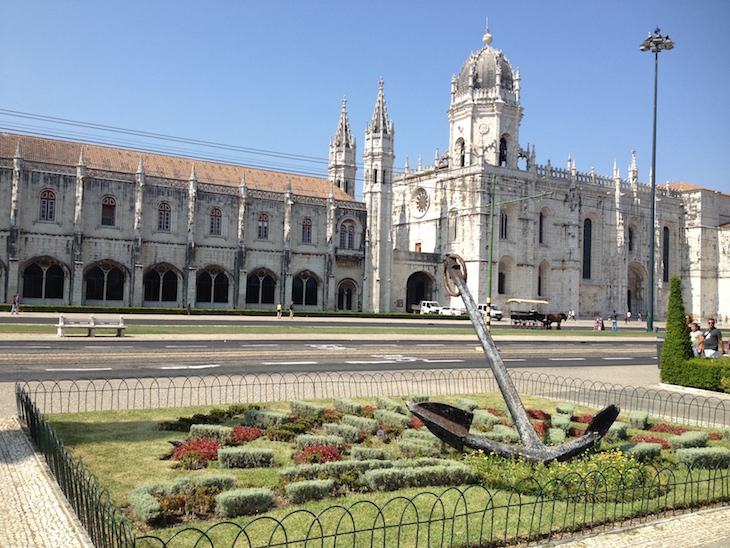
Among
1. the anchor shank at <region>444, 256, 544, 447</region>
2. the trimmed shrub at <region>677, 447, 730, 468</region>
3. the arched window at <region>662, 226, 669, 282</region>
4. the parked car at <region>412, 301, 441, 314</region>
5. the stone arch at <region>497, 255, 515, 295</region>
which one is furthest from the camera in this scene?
the arched window at <region>662, 226, 669, 282</region>

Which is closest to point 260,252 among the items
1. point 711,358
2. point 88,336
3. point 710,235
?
point 88,336

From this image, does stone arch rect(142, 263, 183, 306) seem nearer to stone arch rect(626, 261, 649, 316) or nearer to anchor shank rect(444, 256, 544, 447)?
anchor shank rect(444, 256, 544, 447)

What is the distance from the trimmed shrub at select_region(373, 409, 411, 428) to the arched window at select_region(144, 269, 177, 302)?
131 feet

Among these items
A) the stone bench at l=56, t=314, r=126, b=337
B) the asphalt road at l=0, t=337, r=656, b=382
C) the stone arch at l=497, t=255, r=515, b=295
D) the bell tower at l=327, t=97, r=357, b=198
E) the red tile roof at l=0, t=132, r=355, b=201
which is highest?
the bell tower at l=327, t=97, r=357, b=198

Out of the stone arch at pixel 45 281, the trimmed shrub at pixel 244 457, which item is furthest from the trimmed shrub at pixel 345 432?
the stone arch at pixel 45 281

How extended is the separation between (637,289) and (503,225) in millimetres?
24096

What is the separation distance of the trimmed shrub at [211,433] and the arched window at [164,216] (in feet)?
135

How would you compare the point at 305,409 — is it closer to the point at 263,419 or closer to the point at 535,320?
the point at 263,419

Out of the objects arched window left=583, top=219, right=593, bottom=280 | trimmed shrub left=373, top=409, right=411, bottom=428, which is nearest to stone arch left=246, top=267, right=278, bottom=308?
arched window left=583, top=219, right=593, bottom=280

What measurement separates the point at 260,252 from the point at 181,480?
4561 cm

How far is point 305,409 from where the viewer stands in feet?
41.4

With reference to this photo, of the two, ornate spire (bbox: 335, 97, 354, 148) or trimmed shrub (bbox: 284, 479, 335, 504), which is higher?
ornate spire (bbox: 335, 97, 354, 148)

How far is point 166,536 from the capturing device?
6.67m

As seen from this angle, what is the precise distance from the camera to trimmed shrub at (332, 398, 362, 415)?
12.9 meters
